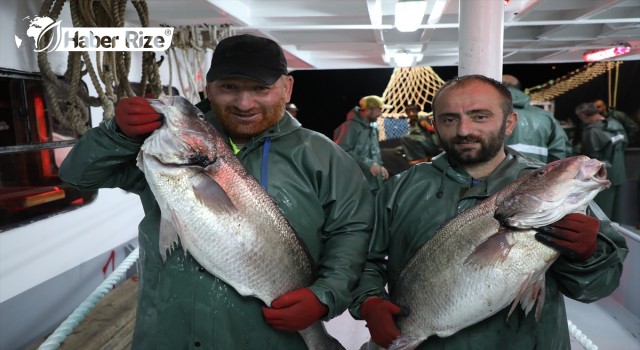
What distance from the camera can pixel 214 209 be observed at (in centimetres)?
200

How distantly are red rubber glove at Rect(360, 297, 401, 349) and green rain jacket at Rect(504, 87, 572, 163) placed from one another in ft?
13.3

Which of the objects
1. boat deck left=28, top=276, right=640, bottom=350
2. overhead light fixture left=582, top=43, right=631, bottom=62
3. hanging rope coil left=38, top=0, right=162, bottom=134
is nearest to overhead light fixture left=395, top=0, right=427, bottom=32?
hanging rope coil left=38, top=0, right=162, bottom=134

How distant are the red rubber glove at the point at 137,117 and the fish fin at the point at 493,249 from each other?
1.25m

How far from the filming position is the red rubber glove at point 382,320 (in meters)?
2.07

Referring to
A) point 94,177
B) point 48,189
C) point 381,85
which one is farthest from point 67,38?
point 381,85

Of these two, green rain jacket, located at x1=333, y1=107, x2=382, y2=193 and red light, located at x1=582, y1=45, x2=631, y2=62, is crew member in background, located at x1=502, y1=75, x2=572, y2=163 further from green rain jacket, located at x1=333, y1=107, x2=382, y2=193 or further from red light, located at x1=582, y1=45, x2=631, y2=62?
red light, located at x1=582, y1=45, x2=631, y2=62

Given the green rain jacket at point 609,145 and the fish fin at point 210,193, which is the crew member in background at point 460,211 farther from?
the green rain jacket at point 609,145

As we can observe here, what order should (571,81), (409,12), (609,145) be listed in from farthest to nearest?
(571,81), (609,145), (409,12)

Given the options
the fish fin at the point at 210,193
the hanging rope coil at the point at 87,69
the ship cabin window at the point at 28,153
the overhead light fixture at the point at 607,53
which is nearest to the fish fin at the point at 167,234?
the fish fin at the point at 210,193

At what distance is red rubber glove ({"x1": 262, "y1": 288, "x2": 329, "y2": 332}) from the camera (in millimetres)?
2002

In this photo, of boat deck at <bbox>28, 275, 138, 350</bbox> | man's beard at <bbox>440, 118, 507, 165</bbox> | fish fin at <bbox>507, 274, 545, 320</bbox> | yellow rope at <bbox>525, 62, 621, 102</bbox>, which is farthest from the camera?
yellow rope at <bbox>525, 62, 621, 102</bbox>

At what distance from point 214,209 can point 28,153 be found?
2.96 meters

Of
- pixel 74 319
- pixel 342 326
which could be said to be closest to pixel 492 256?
pixel 74 319

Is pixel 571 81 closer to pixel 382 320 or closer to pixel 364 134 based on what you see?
pixel 364 134
